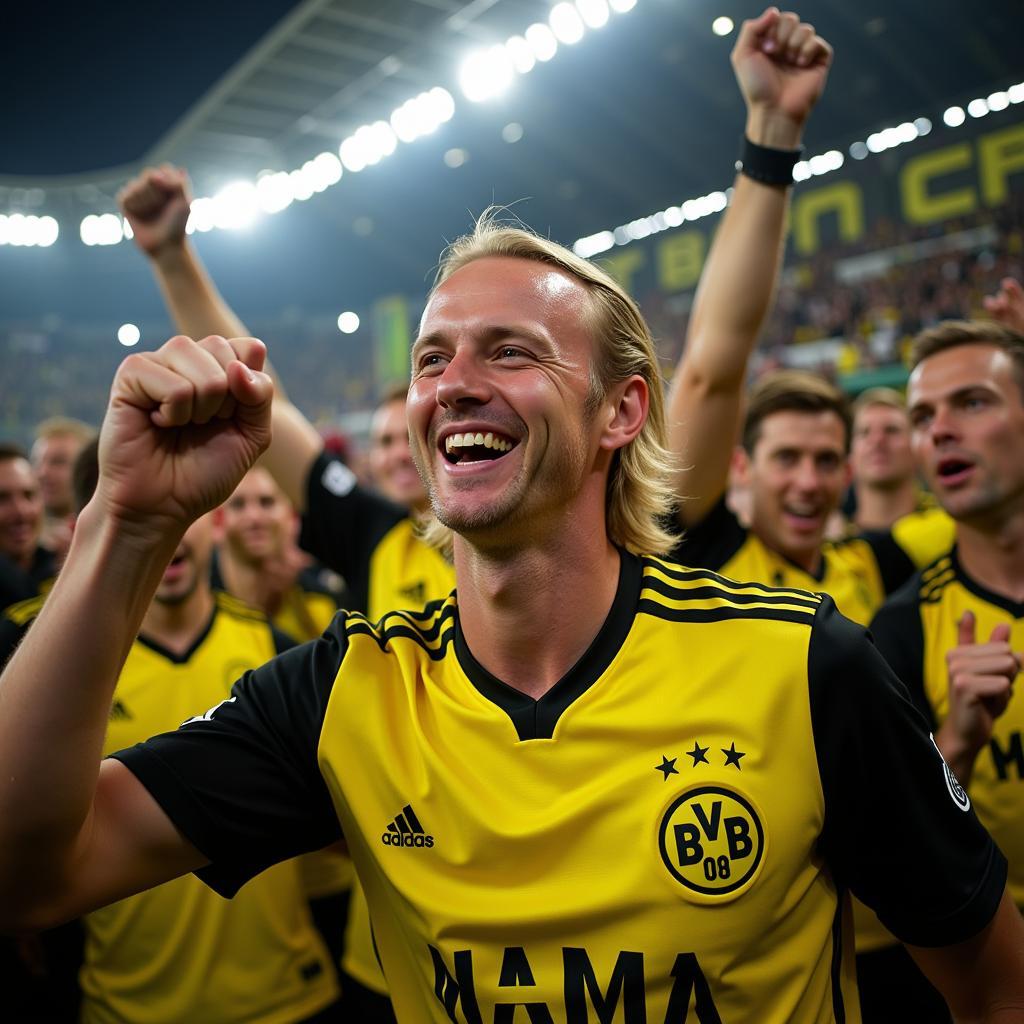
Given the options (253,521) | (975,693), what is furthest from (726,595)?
(253,521)

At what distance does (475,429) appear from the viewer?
1.55m

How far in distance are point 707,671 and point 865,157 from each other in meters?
19.1

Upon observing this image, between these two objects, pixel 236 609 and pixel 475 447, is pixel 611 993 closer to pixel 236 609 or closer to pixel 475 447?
pixel 475 447

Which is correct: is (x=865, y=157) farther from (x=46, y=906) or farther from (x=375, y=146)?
(x=46, y=906)

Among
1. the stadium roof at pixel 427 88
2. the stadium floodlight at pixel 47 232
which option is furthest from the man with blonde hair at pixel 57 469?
the stadium floodlight at pixel 47 232

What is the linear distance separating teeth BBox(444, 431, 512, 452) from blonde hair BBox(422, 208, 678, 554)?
0.67ft

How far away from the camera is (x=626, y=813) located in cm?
138

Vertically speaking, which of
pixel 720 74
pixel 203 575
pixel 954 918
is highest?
pixel 720 74

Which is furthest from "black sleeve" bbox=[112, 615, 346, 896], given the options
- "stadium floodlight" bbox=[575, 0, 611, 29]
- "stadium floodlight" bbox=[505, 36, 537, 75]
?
"stadium floodlight" bbox=[505, 36, 537, 75]

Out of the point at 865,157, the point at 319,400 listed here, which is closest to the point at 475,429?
the point at 865,157

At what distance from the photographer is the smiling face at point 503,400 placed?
59.8 inches

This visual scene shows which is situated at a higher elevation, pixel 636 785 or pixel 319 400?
pixel 319 400

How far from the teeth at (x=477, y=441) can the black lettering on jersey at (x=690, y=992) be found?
0.85m

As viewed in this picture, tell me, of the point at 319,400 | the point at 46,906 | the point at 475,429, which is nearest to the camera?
the point at 46,906
